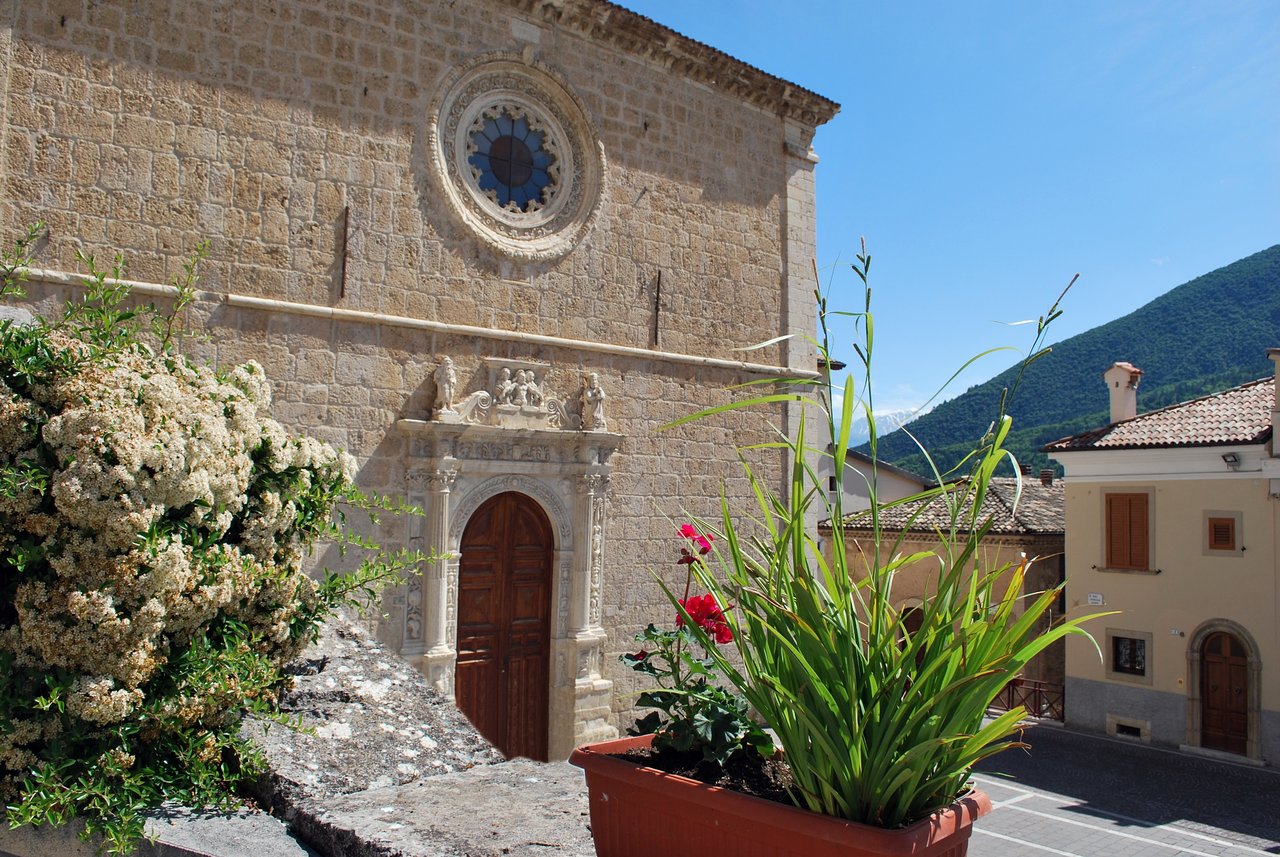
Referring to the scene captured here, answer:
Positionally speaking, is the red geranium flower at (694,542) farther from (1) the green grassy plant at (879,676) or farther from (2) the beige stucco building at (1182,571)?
(2) the beige stucco building at (1182,571)

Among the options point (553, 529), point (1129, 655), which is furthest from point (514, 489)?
point (1129, 655)

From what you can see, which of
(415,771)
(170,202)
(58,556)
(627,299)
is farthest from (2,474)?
(627,299)

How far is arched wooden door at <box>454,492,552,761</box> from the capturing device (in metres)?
9.54

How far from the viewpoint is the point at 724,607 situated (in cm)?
268

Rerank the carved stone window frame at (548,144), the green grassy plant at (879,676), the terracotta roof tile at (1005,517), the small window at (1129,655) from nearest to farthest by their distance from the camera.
Answer: the green grassy plant at (879,676), the carved stone window frame at (548,144), the small window at (1129,655), the terracotta roof tile at (1005,517)

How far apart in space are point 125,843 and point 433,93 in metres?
8.21

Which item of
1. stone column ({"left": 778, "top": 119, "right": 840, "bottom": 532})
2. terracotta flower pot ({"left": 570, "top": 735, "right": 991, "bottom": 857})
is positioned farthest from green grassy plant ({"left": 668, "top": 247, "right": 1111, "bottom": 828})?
stone column ({"left": 778, "top": 119, "right": 840, "bottom": 532})

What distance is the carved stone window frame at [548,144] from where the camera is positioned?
9.48 metres

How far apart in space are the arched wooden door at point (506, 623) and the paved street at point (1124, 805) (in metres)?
4.55

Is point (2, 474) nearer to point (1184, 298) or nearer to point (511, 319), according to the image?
point (511, 319)

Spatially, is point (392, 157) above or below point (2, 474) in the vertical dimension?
above

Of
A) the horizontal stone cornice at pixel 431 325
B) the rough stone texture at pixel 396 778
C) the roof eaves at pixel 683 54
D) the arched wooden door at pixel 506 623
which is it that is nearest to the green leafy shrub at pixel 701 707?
the rough stone texture at pixel 396 778

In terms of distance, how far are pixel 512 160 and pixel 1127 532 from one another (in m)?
12.9

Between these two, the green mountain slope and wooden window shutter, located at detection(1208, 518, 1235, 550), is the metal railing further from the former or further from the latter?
the green mountain slope
